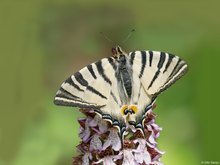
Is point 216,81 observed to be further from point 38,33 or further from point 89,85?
point 89,85

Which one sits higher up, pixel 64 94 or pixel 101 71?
pixel 101 71

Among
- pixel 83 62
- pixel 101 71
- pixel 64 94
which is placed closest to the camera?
pixel 64 94

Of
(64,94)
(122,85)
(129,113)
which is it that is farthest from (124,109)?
(64,94)

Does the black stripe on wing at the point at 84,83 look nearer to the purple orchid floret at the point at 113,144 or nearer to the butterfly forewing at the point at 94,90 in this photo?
the butterfly forewing at the point at 94,90

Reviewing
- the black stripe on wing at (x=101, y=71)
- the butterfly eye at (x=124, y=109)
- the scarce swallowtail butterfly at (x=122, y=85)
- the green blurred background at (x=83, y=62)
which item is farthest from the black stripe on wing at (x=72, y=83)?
the green blurred background at (x=83, y=62)

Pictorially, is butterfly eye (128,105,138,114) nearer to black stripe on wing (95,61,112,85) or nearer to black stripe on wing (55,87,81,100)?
black stripe on wing (95,61,112,85)

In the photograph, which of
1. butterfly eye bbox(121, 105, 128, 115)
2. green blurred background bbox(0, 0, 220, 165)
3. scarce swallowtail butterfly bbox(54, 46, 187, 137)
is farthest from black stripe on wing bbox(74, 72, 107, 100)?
green blurred background bbox(0, 0, 220, 165)

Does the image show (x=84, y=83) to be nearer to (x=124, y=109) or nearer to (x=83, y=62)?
(x=124, y=109)
